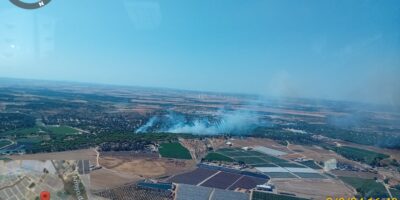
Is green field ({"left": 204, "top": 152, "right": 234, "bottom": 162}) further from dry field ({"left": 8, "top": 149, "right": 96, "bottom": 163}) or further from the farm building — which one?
dry field ({"left": 8, "top": 149, "right": 96, "bottom": 163})

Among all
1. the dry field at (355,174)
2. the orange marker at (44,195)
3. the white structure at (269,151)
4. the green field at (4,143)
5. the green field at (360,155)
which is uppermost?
the orange marker at (44,195)

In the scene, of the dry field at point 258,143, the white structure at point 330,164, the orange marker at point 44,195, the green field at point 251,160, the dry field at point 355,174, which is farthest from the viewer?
the dry field at point 258,143

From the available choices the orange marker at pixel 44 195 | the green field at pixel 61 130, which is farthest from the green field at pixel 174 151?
the orange marker at pixel 44 195

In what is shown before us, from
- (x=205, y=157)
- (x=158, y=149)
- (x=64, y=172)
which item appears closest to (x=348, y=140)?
(x=205, y=157)

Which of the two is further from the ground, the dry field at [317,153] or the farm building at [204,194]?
the dry field at [317,153]

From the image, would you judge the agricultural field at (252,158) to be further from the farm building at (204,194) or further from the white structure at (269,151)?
the farm building at (204,194)

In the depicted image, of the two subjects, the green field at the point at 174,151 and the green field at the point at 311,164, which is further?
the green field at the point at 174,151
